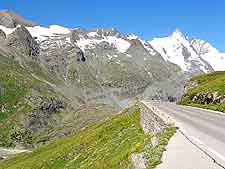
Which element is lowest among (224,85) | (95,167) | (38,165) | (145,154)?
(38,165)

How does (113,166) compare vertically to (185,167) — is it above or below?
below

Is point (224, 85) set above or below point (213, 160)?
above

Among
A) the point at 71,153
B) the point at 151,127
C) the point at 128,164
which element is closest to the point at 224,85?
the point at 71,153

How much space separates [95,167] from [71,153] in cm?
4158

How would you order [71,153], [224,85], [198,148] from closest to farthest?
[198,148] → [71,153] → [224,85]

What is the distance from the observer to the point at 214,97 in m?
96.1

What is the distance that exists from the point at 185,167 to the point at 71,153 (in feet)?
223

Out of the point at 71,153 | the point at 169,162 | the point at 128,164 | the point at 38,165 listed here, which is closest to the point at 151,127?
the point at 128,164

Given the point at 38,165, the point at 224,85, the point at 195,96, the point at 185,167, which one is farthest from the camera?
the point at 195,96

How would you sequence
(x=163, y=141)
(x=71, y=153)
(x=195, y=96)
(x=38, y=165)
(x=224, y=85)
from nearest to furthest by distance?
(x=163, y=141) → (x=71, y=153) → (x=224, y=85) → (x=38, y=165) → (x=195, y=96)

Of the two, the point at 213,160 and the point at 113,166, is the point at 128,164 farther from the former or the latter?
the point at 213,160

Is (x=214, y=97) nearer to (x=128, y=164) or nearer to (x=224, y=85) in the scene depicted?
(x=224, y=85)

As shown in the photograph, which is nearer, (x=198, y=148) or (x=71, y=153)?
(x=198, y=148)

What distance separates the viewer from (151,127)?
49406 mm
